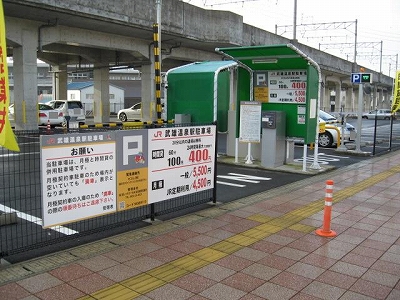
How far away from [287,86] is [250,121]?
4.57 ft

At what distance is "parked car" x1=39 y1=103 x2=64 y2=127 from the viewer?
2423 cm

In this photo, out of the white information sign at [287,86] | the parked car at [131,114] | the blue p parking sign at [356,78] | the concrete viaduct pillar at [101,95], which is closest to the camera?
the white information sign at [287,86]

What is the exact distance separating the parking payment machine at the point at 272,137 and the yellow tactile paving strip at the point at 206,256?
10.4 ft

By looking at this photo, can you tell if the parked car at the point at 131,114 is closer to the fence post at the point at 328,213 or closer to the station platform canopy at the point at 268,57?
the station platform canopy at the point at 268,57

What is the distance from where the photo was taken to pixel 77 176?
16.4 ft

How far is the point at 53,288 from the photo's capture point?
13.4ft

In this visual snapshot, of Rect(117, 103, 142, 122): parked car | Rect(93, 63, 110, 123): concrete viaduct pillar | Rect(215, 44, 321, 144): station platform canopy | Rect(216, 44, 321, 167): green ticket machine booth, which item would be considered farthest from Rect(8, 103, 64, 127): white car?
Rect(215, 44, 321, 144): station platform canopy

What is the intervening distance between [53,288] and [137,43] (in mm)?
22219

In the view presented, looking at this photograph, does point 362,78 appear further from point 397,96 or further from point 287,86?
point 287,86

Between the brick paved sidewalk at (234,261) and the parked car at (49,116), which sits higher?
the parked car at (49,116)

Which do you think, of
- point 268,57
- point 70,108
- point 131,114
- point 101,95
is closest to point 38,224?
point 268,57

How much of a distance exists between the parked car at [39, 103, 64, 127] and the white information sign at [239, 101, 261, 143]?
15937 millimetres

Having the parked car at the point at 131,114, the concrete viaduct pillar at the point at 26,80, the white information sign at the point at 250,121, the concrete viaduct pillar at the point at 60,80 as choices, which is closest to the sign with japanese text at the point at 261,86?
the white information sign at the point at 250,121

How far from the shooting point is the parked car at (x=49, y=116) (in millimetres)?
24234
